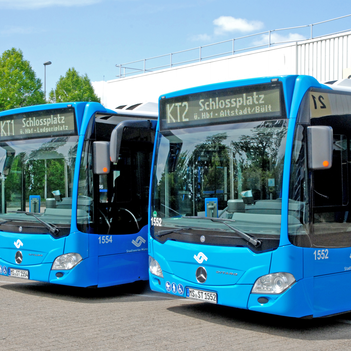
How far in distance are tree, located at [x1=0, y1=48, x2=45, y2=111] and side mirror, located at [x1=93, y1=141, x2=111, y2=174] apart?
2577cm

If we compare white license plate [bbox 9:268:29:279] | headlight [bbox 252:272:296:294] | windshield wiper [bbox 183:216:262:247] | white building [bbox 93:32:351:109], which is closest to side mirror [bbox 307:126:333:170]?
windshield wiper [bbox 183:216:262:247]

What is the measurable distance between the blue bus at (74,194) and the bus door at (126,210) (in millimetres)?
15

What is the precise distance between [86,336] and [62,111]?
3706mm

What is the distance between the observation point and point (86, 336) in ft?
19.5

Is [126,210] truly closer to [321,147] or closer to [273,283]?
[273,283]

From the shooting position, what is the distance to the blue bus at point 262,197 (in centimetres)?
582

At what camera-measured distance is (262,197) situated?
6.05m

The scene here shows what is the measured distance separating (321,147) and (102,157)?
10.6 feet

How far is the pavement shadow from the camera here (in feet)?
20.0

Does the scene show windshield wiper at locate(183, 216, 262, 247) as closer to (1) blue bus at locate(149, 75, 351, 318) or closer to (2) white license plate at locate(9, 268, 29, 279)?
(1) blue bus at locate(149, 75, 351, 318)

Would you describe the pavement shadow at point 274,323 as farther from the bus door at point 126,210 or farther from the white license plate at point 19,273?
the white license plate at point 19,273

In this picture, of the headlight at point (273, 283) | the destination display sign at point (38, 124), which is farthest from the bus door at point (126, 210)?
the headlight at point (273, 283)

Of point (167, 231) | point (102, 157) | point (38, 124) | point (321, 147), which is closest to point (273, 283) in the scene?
point (321, 147)

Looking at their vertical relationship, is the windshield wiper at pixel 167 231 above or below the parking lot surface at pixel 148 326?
above
